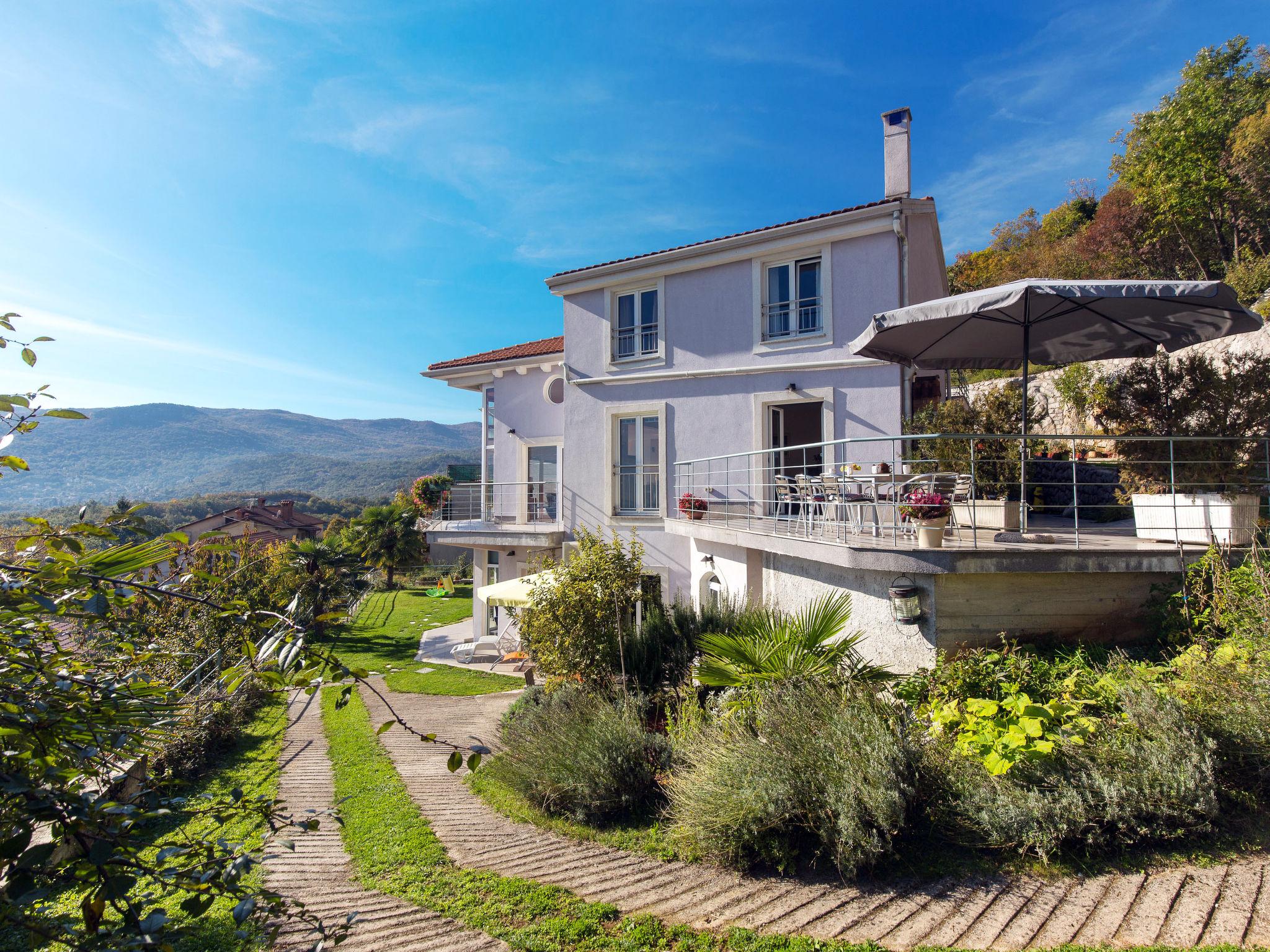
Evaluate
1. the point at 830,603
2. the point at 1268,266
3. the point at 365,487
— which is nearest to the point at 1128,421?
the point at 830,603

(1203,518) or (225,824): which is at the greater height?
(1203,518)

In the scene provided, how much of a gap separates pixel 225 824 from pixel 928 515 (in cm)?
675

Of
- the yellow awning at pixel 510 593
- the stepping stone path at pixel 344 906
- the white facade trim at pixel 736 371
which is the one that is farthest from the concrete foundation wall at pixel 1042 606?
the yellow awning at pixel 510 593

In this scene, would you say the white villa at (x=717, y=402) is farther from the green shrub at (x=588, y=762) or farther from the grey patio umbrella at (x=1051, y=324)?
the green shrub at (x=588, y=762)

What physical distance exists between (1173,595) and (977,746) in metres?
3.15

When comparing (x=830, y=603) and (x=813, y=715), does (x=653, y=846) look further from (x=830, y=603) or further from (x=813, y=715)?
(x=830, y=603)

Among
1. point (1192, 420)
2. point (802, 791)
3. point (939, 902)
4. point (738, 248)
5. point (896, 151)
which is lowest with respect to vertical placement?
point (939, 902)

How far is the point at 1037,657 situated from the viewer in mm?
6449

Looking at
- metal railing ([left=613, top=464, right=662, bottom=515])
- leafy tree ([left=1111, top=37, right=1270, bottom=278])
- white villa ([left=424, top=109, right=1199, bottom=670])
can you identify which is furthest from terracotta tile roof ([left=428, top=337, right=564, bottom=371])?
leafy tree ([left=1111, top=37, right=1270, bottom=278])

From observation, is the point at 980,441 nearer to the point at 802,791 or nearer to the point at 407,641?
the point at 802,791

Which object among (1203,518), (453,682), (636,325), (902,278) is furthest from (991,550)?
(453,682)

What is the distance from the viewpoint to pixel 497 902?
16.6 ft

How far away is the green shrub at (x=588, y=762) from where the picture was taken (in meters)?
6.48

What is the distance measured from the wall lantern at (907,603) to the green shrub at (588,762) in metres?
2.87
